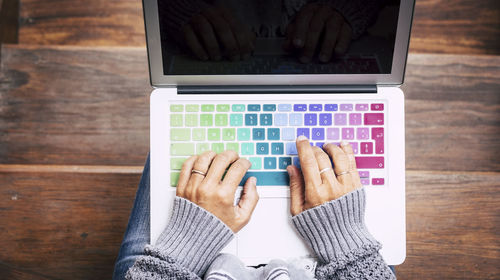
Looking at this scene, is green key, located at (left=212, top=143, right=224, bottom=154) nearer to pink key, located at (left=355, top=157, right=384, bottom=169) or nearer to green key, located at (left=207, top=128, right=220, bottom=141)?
green key, located at (left=207, top=128, right=220, bottom=141)

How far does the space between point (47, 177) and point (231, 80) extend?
0.58m

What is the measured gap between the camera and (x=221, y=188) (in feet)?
2.08

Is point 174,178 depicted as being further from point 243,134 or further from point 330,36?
point 330,36

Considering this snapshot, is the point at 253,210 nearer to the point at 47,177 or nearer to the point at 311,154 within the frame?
the point at 311,154

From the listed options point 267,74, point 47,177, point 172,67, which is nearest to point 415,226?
point 267,74

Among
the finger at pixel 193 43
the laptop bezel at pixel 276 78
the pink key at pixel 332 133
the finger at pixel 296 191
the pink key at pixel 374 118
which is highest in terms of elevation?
the finger at pixel 193 43

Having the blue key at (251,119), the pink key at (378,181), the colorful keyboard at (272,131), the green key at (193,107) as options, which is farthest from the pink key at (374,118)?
the green key at (193,107)

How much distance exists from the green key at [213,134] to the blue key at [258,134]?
69 millimetres

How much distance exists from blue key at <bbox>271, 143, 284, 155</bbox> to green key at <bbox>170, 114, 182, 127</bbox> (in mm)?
183

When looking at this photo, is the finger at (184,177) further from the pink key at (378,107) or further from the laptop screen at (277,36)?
the pink key at (378,107)

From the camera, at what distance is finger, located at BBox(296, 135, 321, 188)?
0.62 meters

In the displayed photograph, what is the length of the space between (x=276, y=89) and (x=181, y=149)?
0.21 meters

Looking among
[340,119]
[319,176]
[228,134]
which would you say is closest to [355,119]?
[340,119]

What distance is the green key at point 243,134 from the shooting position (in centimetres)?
66
